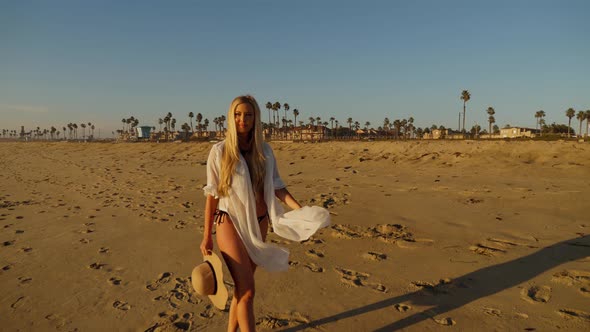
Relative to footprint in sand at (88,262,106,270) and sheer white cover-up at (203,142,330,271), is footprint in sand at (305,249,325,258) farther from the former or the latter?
footprint in sand at (88,262,106,270)

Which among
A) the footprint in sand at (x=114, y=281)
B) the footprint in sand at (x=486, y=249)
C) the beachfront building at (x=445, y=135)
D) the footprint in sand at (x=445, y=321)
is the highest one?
the beachfront building at (x=445, y=135)

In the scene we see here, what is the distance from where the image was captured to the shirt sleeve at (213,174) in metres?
2.53

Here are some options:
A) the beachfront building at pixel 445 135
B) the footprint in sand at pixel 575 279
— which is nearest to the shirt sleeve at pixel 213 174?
the footprint in sand at pixel 575 279

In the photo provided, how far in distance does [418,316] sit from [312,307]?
1.01 metres

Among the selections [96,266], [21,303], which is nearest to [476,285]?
[96,266]

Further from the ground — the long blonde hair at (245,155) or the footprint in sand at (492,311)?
the long blonde hair at (245,155)

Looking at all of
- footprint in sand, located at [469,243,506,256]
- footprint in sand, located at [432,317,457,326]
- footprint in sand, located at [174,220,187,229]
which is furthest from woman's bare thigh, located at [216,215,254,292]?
footprint in sand, located at [174,220,187,229]

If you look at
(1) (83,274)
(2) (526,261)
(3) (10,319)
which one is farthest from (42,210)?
(2) (526,261)

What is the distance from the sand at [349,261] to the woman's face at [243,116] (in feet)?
5.99

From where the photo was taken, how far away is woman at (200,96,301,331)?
249 cm

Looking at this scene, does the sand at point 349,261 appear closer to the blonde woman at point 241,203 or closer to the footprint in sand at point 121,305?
the footprint in sand at point 121,305

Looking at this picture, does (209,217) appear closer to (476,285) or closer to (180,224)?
(476,285)

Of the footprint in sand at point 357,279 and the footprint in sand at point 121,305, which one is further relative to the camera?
the footprint in sand at point 357,279

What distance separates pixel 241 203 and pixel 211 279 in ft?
2.03
